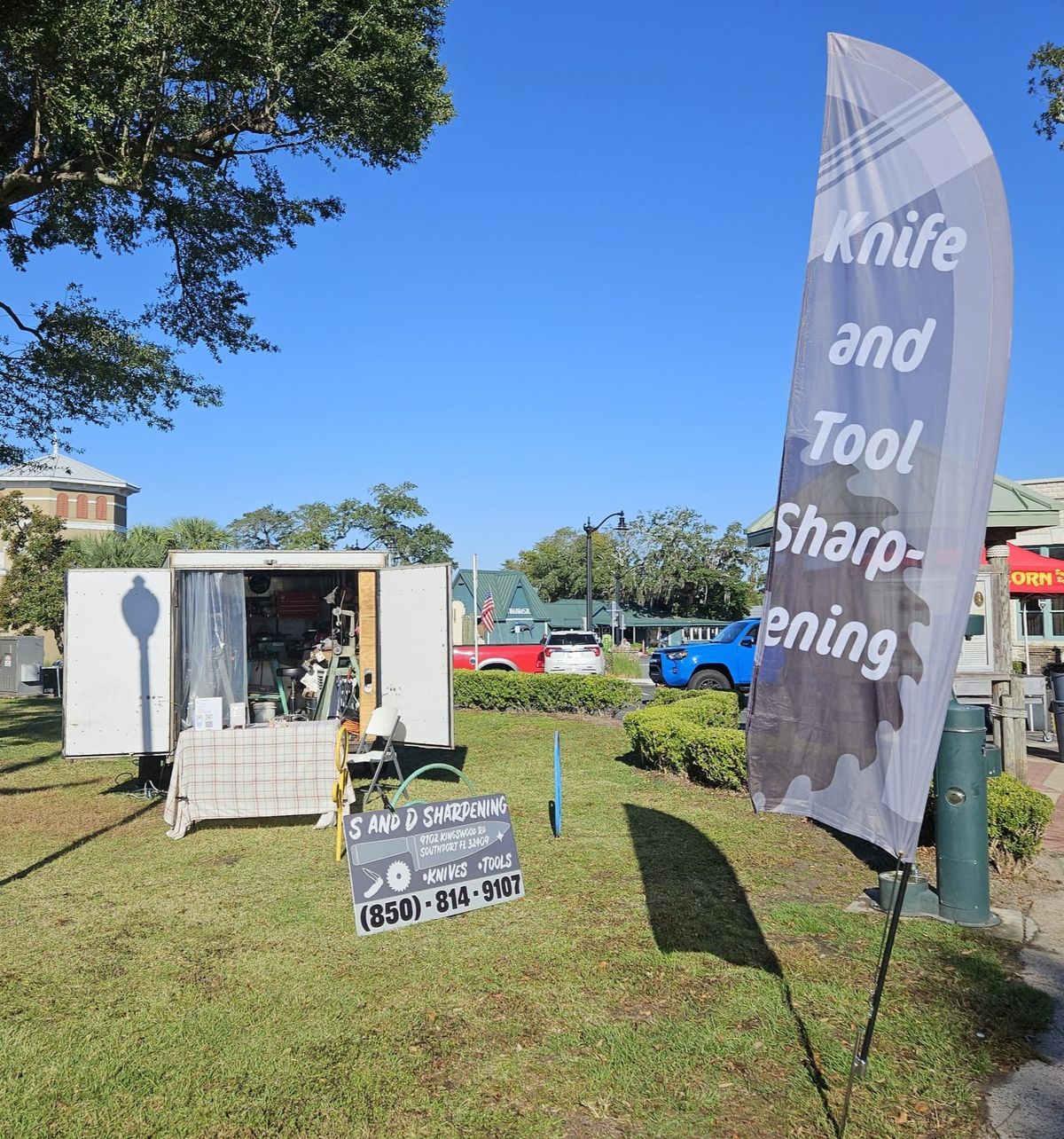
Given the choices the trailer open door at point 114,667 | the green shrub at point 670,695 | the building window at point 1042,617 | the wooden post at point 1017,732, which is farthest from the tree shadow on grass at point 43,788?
the building window at point 1042,617

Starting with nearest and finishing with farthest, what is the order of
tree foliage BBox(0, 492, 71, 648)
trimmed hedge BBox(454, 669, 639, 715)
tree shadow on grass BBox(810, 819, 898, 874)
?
tree shadow on grass BBox(810, 819, 898, 874)
trimmed hedge BBox(454, 669, 639, 715)
tree foliage BBox(0, 492, 71, 648)

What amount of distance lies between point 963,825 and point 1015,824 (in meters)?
1.11

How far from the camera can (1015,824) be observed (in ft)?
19.9

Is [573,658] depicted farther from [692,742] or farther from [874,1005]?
[874,1005]

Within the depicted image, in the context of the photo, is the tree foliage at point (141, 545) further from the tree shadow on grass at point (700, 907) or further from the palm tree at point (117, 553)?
the tree shadow on grass at point (700, 907)

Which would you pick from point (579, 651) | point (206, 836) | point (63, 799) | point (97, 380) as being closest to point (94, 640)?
point (63, 799)

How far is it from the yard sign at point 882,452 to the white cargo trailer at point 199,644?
647 cm

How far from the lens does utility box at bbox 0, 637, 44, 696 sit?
82.7 feet

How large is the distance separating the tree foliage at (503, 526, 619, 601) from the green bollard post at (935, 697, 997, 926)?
1988 inches

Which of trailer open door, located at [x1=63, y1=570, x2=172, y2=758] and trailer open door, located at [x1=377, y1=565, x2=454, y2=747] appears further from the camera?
trailer open door, located at [x1=377, y1=565, x2=454, y2=747]

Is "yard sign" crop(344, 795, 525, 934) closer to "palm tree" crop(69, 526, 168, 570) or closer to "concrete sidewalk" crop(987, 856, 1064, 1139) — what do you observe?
"concrete sidewalk" crop(987, 856, 1064, 1139)

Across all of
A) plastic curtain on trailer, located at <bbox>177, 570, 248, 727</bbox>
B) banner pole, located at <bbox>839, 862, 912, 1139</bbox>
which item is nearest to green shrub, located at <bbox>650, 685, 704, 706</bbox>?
plastic curtain on trailer, located at <bbox>177, 570, 248, 727</bbox>

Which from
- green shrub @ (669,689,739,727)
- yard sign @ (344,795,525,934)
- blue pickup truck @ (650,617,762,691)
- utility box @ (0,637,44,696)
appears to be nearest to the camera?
yard sign @ (344,795,525,934)

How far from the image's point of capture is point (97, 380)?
12.7 m
